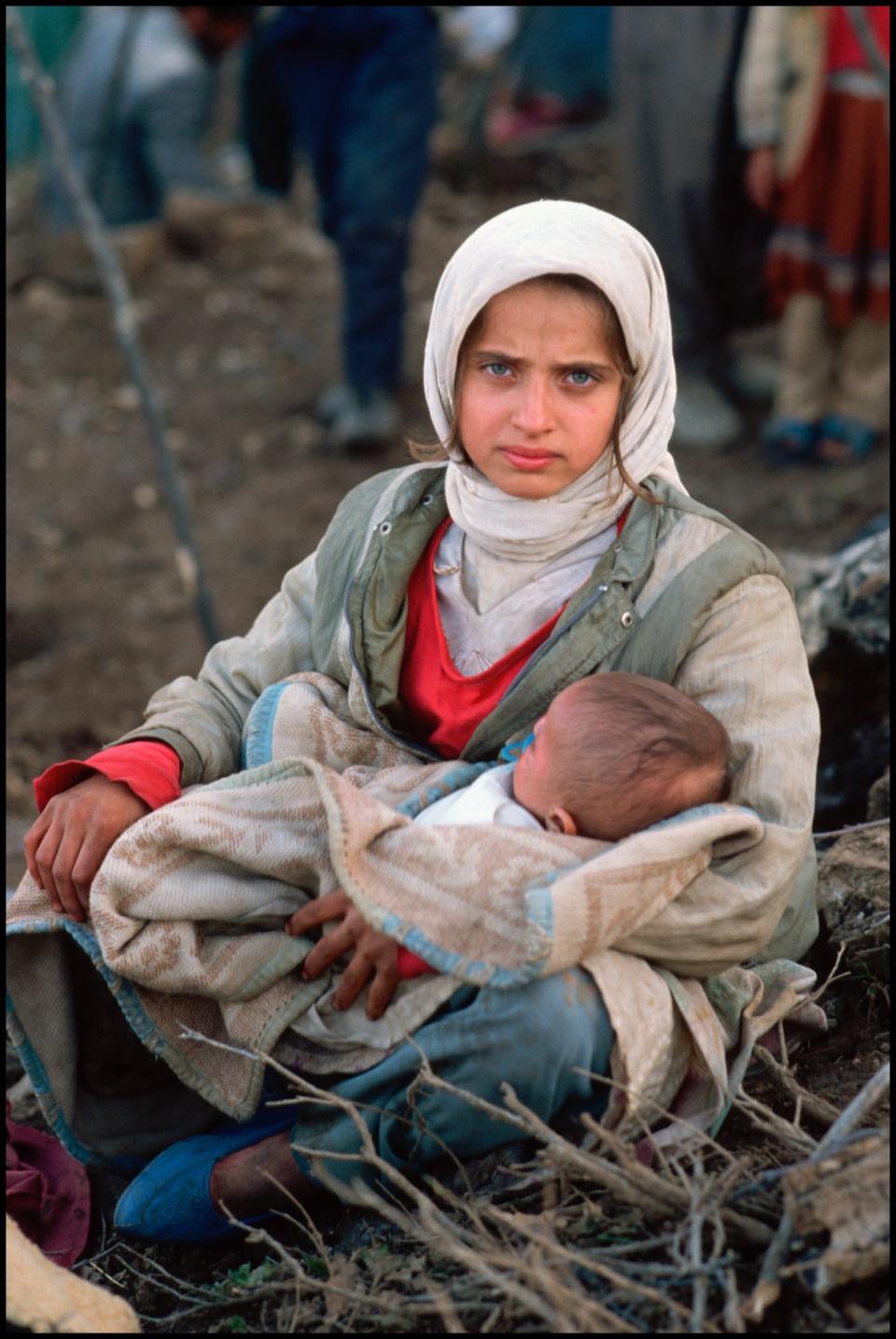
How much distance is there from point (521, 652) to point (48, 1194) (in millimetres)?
1169

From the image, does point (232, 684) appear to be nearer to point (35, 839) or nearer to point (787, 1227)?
point (35, 839)

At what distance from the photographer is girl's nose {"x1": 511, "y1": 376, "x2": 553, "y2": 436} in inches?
85.2

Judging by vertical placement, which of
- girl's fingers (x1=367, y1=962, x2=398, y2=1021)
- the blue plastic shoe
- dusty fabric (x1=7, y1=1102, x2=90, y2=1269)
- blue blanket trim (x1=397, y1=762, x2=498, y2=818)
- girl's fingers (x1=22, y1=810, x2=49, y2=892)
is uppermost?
blue blanket trim (x1=397, y1=762, x2=498, y2=818)

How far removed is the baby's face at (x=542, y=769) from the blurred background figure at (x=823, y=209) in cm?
371

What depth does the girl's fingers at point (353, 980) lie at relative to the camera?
2062 millimetres

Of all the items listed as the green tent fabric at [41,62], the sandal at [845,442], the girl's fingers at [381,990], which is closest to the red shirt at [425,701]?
the girl's fingers at [381,990]

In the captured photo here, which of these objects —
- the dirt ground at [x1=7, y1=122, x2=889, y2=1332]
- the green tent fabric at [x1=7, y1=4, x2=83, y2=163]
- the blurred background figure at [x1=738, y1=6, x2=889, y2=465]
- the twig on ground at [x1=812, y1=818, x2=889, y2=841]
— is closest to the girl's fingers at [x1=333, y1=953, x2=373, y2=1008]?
the twig on ground at [x1=812, y1=818, x2=889, y2=841]

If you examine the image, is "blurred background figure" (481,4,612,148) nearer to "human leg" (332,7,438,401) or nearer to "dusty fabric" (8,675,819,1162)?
"human leg" (332,7,438,401)

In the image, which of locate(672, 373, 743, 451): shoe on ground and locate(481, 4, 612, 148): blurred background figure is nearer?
locate(672, 373, 743, 451): shoe on ground

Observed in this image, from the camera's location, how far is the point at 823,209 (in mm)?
5605

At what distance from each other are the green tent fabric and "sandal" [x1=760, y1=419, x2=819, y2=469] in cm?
458

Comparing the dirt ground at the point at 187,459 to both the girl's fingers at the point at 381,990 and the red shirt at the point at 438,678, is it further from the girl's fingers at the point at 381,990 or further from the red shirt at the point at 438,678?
the girl's fingers at the point at 381,990

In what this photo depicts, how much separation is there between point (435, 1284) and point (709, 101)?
16.3ft

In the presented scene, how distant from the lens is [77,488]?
6316 millimetres
